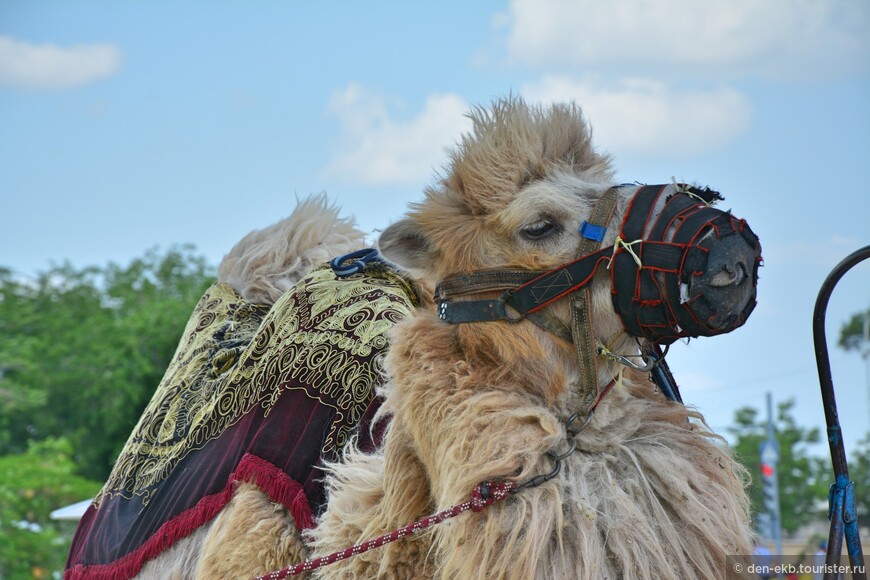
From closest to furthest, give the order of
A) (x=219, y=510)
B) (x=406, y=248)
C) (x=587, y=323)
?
1. (x=587, y=323)
2. (x=406, y=248)
3. (x=219, y=510)

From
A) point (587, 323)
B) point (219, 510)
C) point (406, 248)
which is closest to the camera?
point (587, 323)

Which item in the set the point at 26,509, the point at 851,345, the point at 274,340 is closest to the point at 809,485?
the point at 851,345

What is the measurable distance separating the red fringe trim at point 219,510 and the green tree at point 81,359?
47.7 ft

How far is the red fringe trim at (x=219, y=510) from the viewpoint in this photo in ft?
11.6

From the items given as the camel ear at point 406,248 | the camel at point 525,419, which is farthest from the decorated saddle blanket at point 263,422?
the camel ear at point 406,248

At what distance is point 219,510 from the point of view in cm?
372

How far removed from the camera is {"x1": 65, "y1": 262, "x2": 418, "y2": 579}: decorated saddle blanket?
12.1 ft

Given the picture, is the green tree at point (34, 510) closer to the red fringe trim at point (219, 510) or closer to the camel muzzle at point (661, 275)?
the red fringe trim at point (219, 510)

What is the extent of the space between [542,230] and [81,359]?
22767mm

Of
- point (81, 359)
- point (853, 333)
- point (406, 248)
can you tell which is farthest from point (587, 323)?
point (853, 333)

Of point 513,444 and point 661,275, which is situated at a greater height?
point 661,275

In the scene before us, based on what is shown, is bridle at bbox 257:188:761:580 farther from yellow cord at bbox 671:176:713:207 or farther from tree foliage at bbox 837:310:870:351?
tree foliage at bbox 837:310:870:351

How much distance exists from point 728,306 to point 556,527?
2.57 feet

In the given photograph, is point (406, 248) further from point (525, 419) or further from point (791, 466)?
point (791, 466)
